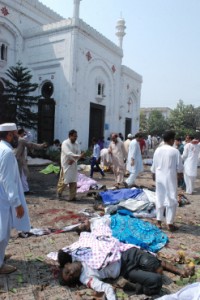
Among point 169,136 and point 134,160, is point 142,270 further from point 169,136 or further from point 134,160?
point 134,160

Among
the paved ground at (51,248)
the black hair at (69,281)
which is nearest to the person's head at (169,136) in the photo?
the paved ground at (51,248)

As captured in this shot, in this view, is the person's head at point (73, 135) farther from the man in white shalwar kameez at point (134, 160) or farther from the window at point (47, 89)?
the window at point (47, 89)

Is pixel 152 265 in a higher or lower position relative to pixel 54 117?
lower

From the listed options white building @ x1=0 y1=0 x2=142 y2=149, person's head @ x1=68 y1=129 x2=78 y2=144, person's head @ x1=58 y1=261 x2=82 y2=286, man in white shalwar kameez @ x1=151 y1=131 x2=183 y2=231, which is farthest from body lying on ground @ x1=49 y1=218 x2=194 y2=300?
white building @ x1=0 y1=0 x2=142 y2=149

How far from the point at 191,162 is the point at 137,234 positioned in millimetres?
4966

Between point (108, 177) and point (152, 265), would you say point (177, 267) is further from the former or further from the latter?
point (108, 177)

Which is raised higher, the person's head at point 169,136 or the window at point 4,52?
the window at point 4,52

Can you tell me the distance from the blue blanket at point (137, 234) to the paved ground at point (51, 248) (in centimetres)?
16

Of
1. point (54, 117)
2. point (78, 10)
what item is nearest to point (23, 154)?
point (54, 117)

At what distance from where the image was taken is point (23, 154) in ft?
22.8

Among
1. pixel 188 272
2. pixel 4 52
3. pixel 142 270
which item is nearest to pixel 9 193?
pixel 142 270

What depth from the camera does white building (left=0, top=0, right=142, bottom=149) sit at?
15.8 m

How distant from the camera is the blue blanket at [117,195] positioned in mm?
6719

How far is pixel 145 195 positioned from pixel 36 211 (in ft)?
8.09
